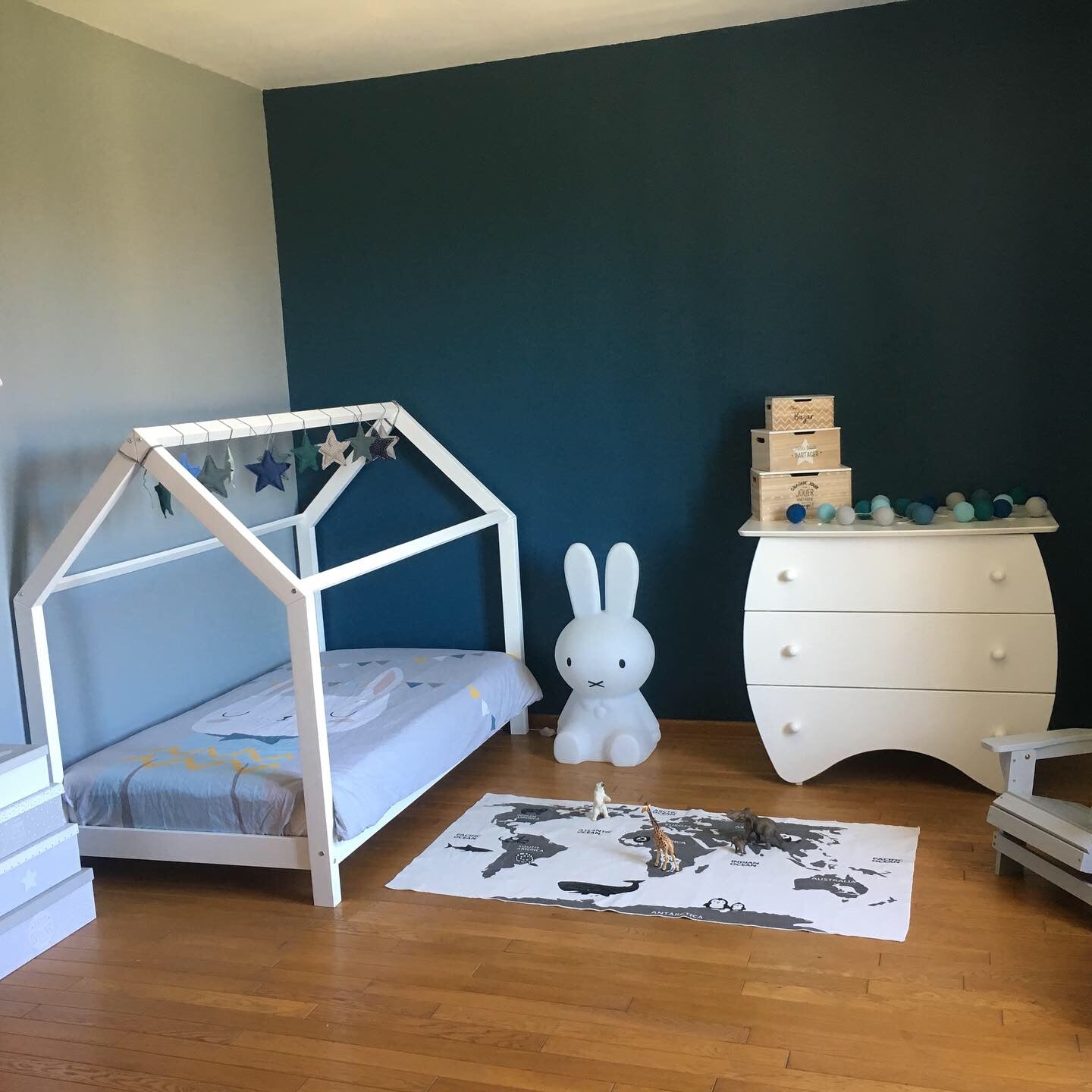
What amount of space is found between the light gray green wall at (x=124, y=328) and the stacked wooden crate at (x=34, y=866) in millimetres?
384

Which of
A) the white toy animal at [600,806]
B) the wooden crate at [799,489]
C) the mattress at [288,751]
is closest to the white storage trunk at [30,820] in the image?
the mattress at [288,751]

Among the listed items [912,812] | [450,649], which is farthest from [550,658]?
[912,812]

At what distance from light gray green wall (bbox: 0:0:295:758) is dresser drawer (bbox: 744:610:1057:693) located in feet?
5.34

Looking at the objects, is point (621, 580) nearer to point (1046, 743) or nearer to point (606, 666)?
point (606, 666)

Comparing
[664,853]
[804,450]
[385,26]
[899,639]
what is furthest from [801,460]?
[385,26]

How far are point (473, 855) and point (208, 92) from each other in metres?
2.39

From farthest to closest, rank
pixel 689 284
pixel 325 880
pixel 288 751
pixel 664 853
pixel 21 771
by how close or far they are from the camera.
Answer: pixel 689 284
pixel 288 751
pixel 664 853
pixel 325 880
pixel 21 771

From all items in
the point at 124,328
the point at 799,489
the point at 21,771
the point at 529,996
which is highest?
the point at 124,328

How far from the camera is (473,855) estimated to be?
274cm

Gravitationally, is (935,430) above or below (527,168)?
below

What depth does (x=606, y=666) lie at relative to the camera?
331cm

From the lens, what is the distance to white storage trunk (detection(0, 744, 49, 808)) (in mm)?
2330

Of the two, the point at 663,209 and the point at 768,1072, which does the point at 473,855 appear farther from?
the point at 663,209

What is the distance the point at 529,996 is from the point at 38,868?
107 cm
